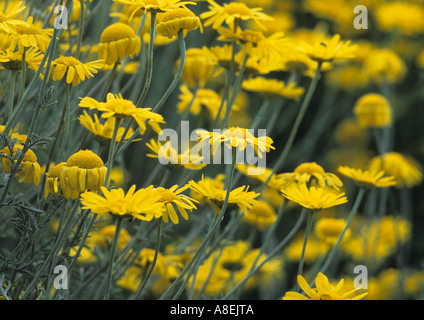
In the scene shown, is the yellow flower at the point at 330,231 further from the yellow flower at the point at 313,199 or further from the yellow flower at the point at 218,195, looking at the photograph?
the yellow flower at the point at 218,195

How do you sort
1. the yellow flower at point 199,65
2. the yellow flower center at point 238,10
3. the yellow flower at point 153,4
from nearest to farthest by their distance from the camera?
the yellow flower at point 153,4 → the yellow flower center at point 238,10 → the yellow flower at point 199,65

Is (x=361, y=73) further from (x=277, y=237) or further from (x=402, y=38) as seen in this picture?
(x=277, y=237)

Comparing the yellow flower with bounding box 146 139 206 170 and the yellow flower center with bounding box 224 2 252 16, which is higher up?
the yellow flower center with bounding box 224 2 252 16

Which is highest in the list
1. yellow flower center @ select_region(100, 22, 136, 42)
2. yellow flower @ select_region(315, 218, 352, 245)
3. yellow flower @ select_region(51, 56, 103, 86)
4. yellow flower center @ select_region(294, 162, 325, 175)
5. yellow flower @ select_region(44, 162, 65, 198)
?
yellow flower center @ select_region(100, 22, 136, 42)

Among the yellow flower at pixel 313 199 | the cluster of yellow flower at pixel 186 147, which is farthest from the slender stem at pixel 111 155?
the yellow flower at pixel 313 199

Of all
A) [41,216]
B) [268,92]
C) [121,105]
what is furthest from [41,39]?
[268,92]

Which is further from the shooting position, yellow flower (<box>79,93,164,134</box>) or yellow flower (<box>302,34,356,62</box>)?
yellow flower (<box>302,34,356,62</box>)

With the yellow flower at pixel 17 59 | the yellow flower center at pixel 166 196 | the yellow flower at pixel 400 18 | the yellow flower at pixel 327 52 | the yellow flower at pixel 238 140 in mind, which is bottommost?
the yellow flower center at pixel 166 196

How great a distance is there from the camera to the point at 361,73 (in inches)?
144

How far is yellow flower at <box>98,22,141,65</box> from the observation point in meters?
1.45

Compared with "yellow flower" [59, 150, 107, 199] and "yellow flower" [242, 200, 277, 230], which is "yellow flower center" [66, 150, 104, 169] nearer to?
"yellow flower" [59, 150, 107, 199]

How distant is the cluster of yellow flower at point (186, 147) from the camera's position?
4.08 feet

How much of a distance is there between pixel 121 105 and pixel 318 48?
2.66ft

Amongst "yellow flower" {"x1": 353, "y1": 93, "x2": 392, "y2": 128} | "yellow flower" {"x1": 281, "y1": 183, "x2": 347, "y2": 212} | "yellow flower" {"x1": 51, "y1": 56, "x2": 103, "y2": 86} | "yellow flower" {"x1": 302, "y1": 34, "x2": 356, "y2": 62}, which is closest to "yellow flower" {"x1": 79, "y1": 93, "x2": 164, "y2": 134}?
"yellow flower" {"x1": 51, "y1": 56, "x2": 103, "y2": 86}
